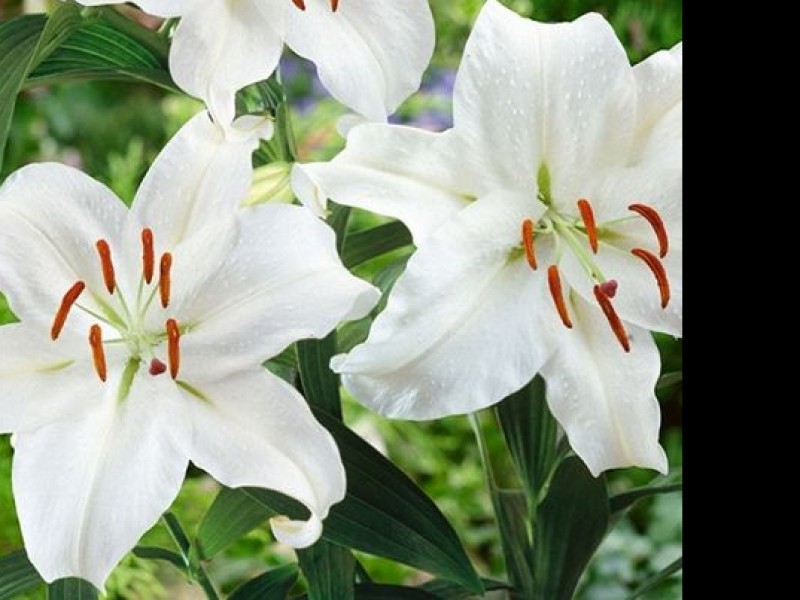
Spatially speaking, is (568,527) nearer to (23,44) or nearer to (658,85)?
(658,85)

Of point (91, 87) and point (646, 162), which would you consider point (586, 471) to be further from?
point (91, 87)

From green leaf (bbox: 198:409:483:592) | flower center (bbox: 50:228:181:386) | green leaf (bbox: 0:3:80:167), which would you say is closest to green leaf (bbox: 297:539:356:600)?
green leaf (bbox: 198:409:483:592)

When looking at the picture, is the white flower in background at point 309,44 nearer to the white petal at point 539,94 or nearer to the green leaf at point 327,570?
the white petal at point 539,94

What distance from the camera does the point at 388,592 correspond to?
716mm

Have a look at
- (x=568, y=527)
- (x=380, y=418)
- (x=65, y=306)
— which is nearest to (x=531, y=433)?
(x=568, y=527)

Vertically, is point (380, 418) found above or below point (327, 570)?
below

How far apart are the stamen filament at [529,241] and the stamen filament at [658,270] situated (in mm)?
45

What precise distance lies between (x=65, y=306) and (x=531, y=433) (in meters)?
0.25

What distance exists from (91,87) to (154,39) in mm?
1210

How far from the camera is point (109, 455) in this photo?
0.61m

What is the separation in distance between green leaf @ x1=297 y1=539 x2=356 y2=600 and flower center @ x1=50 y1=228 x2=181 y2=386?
0.41 feet

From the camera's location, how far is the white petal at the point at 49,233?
23.8 inches

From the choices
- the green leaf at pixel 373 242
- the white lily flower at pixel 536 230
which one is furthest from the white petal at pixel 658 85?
the green leaf at pixel 373 242

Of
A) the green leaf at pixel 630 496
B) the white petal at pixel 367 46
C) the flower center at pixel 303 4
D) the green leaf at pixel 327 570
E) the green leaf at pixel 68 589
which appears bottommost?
the green leaf at pixel 630 496
